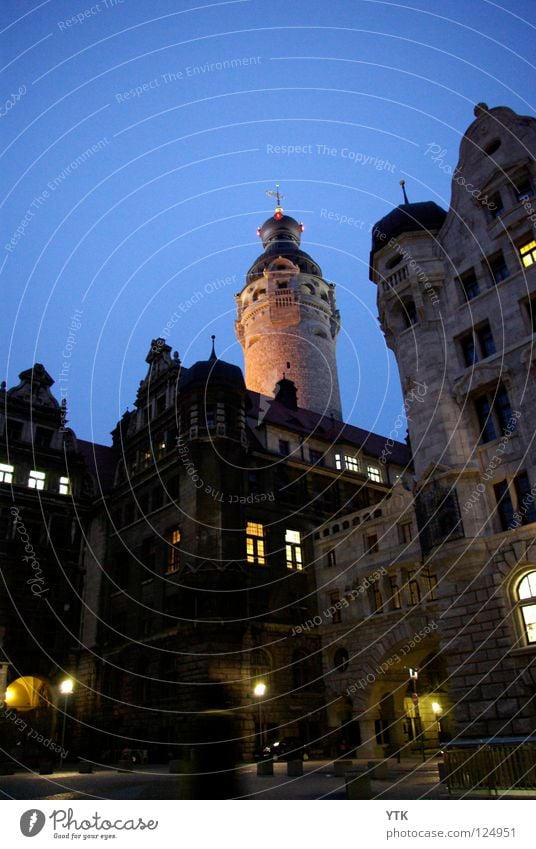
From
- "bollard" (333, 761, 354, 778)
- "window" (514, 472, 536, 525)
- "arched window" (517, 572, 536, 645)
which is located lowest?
"bollard" (333, 761, 354, 778)

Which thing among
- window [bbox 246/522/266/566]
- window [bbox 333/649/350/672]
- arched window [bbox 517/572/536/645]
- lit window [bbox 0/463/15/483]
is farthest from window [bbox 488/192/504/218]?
lit window [bbox 0/463/15/483]

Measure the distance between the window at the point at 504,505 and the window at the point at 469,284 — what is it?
8.77 metres

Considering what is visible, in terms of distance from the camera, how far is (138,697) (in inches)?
1519

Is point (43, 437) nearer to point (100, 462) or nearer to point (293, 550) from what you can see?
point (100, 462)

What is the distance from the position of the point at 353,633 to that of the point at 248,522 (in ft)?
30.4

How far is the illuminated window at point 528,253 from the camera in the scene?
82.8ft

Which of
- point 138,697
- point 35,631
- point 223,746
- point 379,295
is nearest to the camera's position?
point 223,746

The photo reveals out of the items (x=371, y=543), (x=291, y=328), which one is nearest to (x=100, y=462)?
(x=371, y=543)

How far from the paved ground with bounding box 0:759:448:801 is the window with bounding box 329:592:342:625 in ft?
44.3

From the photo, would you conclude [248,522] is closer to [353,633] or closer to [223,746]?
[353,633]

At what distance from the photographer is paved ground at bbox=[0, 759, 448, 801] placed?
1556 cm

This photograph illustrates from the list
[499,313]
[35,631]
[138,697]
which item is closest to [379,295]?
[499,313]

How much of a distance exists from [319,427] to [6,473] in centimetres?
2399

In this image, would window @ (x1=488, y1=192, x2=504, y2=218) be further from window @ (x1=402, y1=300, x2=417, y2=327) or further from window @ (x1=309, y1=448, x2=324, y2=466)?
window @ (x1=309, y1=448, x2=324, y2=466)
